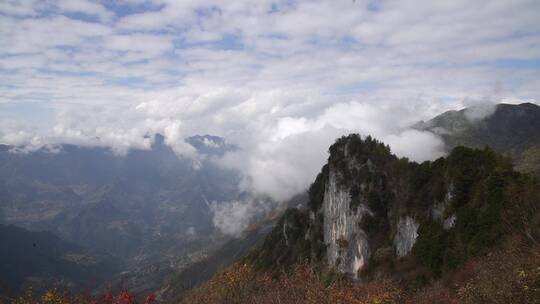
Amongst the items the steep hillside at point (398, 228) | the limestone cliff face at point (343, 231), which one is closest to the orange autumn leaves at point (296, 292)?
the steep hillside at point (398, 228)

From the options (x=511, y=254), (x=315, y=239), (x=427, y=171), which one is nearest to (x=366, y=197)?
(x=427, y=171)

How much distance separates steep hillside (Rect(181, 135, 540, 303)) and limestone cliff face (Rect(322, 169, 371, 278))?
33 cm

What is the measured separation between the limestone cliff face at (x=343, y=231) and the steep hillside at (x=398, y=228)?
0.33 m

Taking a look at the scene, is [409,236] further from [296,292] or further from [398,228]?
[296,292]

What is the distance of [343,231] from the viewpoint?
13650 cm

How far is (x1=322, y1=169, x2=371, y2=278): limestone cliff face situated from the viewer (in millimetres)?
120938

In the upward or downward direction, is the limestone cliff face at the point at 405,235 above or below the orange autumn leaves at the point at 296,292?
below

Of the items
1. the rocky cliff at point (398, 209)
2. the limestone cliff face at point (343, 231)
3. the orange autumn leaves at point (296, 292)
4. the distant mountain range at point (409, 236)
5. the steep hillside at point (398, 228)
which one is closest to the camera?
the orange autumn leaves at point (296, 292)

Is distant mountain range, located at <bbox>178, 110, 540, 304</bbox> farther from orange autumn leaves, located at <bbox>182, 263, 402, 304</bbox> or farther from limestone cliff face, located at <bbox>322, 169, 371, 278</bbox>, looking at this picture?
limestone cliff face, located at <bbox>322, 169, 371, 278</bbox>

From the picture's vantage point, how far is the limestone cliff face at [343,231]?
121 m

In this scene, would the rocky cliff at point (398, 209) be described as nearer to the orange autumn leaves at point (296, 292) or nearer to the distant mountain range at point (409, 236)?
the distant mountain range at point (409, 236)

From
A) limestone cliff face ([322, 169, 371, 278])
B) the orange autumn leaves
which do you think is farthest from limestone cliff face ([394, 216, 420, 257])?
the orange autumn leaves

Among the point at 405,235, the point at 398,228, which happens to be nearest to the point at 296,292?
the point at 405,235

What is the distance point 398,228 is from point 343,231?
3377cm
